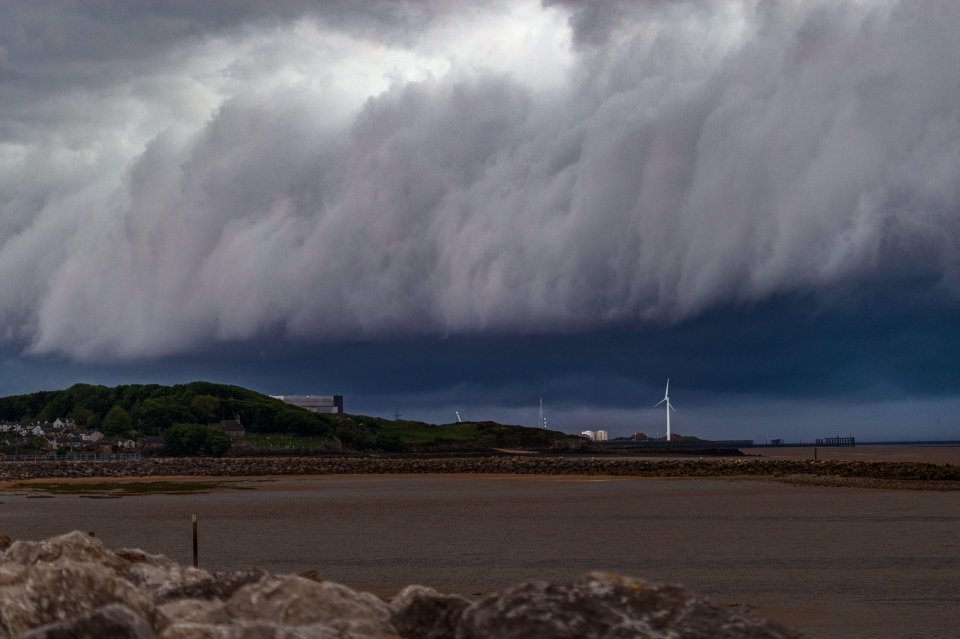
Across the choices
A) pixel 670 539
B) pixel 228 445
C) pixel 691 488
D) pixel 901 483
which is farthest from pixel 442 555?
pixel 228 445

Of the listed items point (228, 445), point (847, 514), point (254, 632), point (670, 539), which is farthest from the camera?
point (228, 445)

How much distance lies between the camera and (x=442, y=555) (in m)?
27.4

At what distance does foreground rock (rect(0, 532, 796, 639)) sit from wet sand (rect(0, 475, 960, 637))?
303 inches

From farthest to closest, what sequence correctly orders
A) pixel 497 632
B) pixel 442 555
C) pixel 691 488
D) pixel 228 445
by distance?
pixel 228 445
pixel 691 488
pixel 442 555
pixel 497 632

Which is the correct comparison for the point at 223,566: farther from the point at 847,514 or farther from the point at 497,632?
the point at 847,514

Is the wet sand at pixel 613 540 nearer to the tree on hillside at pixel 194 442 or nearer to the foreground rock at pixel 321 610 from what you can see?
the foreground rock at pixel 321 610

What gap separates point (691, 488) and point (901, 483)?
1233 cm

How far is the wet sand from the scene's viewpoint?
20.3 m

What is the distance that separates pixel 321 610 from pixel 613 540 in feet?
66.8

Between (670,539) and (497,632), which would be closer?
(497,632)

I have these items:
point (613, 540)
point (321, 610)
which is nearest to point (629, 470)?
point (613, 540)

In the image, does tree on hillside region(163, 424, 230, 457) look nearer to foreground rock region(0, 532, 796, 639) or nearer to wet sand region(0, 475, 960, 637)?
wet sand region(0, 475, 960, 637)

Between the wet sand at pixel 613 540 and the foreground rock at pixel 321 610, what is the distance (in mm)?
7705

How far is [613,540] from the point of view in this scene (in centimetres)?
3070
